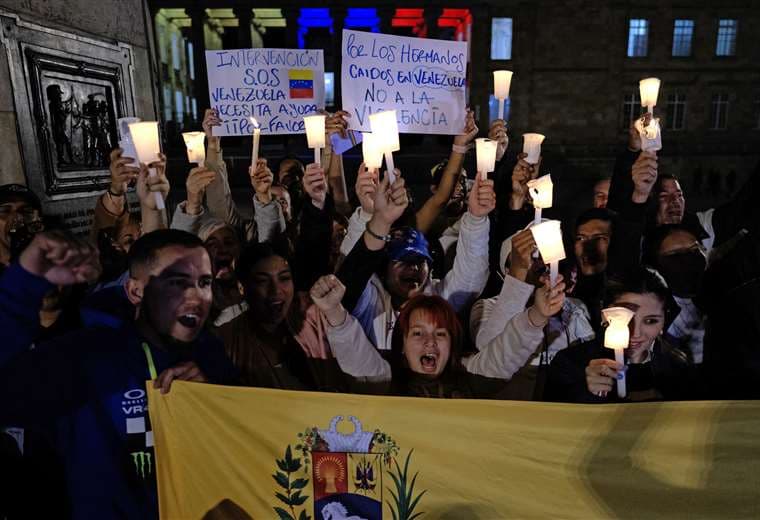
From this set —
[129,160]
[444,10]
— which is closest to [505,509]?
[129,160]

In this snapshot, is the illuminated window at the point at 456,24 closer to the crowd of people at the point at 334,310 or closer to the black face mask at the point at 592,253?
the crowd of people at the point at 334,310

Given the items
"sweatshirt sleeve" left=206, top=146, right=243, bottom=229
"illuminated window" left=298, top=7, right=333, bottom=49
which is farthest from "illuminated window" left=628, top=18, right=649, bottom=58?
"sweatshirt sleeve" left=206, top=146, right=243, bottom=229

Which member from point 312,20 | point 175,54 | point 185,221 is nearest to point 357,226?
point 185,221

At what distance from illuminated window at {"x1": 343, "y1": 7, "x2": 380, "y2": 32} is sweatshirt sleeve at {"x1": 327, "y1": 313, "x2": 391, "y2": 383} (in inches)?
1323

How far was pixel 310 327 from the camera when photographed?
306 cm

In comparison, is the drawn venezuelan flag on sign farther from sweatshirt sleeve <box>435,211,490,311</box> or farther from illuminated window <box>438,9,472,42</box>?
illuminated window <box>438,9,472,42</box>

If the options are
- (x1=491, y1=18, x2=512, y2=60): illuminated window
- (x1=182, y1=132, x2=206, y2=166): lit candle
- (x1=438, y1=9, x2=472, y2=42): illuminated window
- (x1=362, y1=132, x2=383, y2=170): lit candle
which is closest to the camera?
(x1=362, y1=132, x2=383, y2=170): lit candle

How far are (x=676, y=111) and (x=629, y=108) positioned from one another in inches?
132

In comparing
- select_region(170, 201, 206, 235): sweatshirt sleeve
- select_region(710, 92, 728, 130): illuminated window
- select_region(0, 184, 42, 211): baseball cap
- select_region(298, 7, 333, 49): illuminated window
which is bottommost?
select_region(170, 201, 206, 235): sweatshirt sleeve

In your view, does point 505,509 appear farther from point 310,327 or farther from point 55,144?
point 55,144

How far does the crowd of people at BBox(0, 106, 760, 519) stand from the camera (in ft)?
6.60

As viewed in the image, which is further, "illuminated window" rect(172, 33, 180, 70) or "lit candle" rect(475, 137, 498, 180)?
"illuminated window" rect(172, 33, 180, 70)

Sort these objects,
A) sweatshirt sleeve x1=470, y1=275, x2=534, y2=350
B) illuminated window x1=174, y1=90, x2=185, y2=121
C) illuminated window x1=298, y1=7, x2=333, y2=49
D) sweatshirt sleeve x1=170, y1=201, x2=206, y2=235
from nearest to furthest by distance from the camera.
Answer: sweatshirt sleeve x1=470, y1=275, x2=534, y2=350
sweatshirt sleeve x1=170, y1=201, x2=206, y2=235
illuminated window x1=298, y1=7, x2=333, y2=49
illuminated window x1=174, y1=90, x2=185, y2=121

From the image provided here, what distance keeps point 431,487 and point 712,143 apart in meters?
35.7
